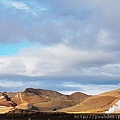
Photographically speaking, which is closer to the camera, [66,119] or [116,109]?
[66,119]

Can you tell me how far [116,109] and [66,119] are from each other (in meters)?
80.7

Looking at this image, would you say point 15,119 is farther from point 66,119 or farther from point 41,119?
point 66,119

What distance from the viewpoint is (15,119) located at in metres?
133

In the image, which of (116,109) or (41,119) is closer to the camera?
(41,119)

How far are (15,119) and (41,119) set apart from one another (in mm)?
10101

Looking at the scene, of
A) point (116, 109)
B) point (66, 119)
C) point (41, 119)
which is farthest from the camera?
point (116, 109)

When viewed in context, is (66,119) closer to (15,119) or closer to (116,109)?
(15,119)

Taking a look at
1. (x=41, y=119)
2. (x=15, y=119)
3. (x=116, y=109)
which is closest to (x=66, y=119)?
(x=41, y=119)

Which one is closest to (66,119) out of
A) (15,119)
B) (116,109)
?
(15,119)

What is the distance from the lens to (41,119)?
131250 millimetres

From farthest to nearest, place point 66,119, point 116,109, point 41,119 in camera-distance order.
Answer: point 116,109 → point 41,119 → point 66,119

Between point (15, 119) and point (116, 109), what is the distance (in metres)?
80.3

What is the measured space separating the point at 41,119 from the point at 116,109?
251 feet

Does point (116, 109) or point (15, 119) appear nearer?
point (15, 119)
